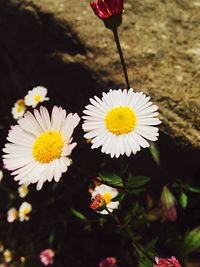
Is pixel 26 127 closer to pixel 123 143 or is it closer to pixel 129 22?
pixel 123 143

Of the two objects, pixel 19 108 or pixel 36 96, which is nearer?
pixel 36 96

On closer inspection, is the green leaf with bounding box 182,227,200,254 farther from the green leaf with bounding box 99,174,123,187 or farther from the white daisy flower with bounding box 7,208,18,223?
the white daisy flower with bounding box 7,208,18,223

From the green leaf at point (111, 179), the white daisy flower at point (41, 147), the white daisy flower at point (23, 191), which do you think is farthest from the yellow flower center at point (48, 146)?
the white daisy flower at point (23, 191)

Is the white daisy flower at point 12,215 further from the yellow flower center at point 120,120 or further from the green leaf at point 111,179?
the yellow flower center at point 120,120

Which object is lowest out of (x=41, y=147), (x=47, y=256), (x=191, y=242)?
(x=47, y=256)

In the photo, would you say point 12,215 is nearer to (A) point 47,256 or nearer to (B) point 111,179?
(A) point 47,256

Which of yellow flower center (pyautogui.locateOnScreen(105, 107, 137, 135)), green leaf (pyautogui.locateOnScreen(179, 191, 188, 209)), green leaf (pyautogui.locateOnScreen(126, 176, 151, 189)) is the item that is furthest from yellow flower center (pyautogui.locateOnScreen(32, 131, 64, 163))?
green leaf (pyautogui.locateOnScreen(179, 191, 188, 209))

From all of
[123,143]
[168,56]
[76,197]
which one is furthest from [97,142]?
[76,197]

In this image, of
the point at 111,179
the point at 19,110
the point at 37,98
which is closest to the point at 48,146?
the point at 111,179
